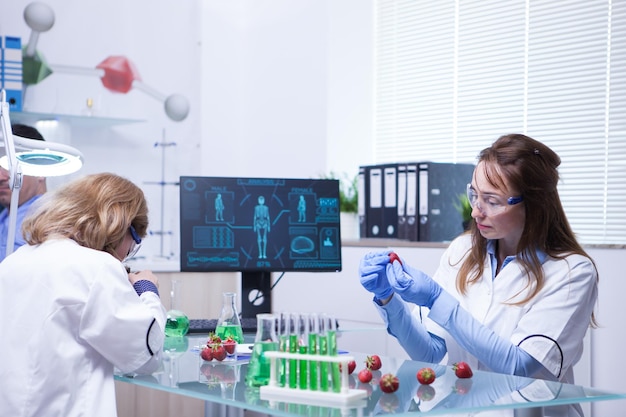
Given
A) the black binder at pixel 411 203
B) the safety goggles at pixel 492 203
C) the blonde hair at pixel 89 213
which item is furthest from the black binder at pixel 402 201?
the blonde hair at pixel 89 213

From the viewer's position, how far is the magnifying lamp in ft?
7.50

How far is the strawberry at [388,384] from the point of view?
5.81 ft

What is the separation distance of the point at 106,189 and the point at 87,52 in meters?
2.82

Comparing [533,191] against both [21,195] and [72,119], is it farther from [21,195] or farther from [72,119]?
[72,119]

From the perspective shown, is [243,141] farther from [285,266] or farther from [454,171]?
[285,266]

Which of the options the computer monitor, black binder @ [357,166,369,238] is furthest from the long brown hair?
black binder @ [357,166,369,238]

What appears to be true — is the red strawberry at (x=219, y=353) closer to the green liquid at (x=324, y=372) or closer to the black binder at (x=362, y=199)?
the green liquid at (x=324, y=372)

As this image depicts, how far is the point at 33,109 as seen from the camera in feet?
14.9

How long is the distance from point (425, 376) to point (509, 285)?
0.62 m

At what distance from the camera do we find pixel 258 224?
9.86 feet

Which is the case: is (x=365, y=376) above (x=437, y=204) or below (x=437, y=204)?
below

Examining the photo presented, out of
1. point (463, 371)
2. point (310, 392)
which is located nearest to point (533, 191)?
point (463, 371)

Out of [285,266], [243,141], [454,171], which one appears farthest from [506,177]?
[243,141]

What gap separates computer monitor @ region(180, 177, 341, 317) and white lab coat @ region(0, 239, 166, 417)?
0.96 m
